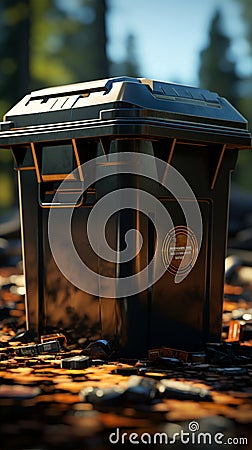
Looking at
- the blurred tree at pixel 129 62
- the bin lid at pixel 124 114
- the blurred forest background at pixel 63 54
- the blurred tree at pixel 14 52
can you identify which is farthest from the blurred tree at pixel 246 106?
the bin lid at pixel 124 114

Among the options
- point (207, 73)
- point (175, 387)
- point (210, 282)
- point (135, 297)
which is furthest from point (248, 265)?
point (207, 73)

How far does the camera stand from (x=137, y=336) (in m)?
3.80

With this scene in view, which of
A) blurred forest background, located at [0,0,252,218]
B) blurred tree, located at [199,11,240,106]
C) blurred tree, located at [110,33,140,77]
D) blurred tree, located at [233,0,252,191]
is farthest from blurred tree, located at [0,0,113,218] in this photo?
blurred tree, located at [110,33,140,77]

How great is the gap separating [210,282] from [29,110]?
157cm

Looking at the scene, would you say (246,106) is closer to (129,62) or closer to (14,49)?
(129,62)

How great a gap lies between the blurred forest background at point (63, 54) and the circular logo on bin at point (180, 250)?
10774 mm

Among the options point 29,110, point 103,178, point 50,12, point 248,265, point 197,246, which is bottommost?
point 248,265

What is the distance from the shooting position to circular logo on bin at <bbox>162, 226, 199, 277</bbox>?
389cm

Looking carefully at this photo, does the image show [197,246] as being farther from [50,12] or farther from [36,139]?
[50,12]

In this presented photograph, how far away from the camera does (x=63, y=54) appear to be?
2725 cm

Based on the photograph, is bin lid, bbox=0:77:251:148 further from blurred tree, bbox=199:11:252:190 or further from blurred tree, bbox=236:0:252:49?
blurred tree, bbox=236:0:252:49

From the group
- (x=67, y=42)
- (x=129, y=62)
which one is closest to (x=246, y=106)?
(x=67, y=42)

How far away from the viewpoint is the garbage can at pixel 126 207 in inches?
147

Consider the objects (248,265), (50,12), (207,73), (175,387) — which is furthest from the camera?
(207,73)
